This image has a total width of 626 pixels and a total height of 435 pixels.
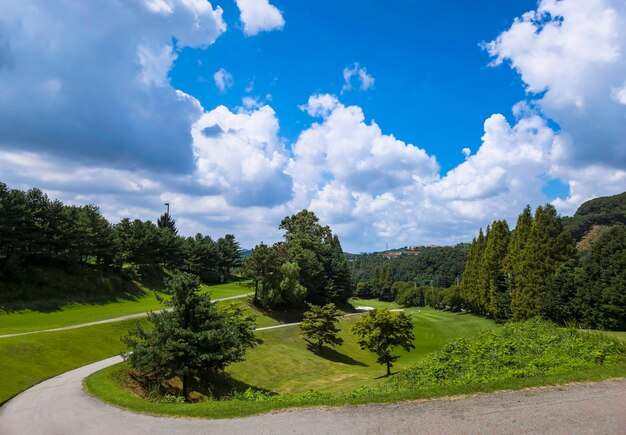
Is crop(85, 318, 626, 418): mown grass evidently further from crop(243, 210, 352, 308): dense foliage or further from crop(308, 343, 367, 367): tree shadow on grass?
crop(243, 210, 352, 308): dense foliage

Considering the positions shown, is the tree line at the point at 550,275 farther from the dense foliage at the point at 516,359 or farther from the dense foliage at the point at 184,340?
the dense foliage at the point at 184,340

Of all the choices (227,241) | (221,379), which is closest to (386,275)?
(227,241)

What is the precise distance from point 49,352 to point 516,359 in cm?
2581

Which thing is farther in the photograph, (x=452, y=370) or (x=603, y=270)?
(x=603, y=270)

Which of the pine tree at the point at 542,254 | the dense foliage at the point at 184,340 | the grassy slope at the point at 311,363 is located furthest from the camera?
the pine tree at the point at 542,254

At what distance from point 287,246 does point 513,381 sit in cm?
6204

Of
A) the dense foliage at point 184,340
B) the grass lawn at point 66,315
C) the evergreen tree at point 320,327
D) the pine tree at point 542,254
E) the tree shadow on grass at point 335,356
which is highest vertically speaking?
the pine tree at point 542,254

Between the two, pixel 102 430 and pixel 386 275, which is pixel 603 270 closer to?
pixel 102 430

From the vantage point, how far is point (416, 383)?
14.2 metres

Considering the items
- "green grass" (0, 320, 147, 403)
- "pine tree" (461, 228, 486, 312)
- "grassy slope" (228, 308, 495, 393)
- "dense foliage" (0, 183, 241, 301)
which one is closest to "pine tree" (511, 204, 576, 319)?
"grassy slope" (228, 308, 495, 393)

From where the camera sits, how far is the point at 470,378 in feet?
41.9

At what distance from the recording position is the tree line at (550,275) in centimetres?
3666

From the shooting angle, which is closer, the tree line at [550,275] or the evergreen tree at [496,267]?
the tree line at [550,275]

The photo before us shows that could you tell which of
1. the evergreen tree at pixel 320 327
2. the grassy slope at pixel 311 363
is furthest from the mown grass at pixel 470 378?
the evergreen tree at pixel 320 327
